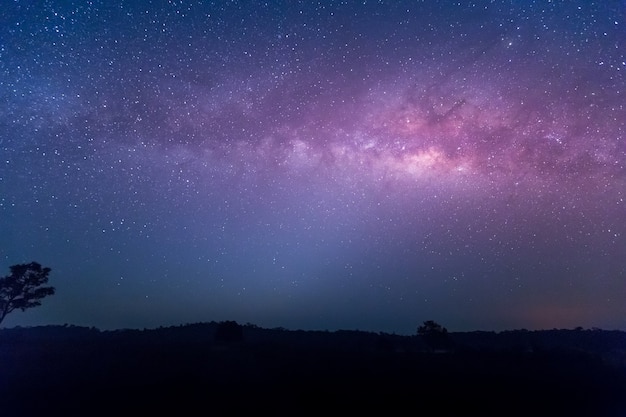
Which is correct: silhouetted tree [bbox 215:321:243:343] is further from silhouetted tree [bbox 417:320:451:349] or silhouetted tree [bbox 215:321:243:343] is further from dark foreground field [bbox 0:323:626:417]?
silhouetted tree [bbox 417:320:451:349]

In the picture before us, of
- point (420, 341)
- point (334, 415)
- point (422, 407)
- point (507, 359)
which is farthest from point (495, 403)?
point (420, 341)

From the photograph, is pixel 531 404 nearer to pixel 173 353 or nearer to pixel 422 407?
pixel 422 407

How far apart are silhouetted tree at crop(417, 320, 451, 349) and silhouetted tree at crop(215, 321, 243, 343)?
30235 mm

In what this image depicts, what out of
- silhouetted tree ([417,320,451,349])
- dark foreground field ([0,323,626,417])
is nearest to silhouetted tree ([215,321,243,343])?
dark foreground field ([0,323,626,417])

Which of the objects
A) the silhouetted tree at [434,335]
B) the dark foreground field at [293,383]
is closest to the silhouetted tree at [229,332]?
the dark foreground field at [293,383]

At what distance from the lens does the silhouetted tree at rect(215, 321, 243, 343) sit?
67125mm

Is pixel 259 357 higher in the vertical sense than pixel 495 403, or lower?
higher

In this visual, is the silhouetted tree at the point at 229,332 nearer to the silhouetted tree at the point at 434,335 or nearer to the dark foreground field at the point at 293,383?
the dark foreground field at the point at 293,383

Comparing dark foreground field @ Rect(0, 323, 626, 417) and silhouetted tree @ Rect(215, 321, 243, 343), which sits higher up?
silhouetted tree @ Rect(215, 321, 243, 343)

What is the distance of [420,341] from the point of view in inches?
3637

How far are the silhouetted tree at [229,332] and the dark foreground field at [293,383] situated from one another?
12851 mm

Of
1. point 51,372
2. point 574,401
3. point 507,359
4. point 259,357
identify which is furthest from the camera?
point 507,359

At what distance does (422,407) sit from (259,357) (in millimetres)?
20542

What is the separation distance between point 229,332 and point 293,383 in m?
33.2
